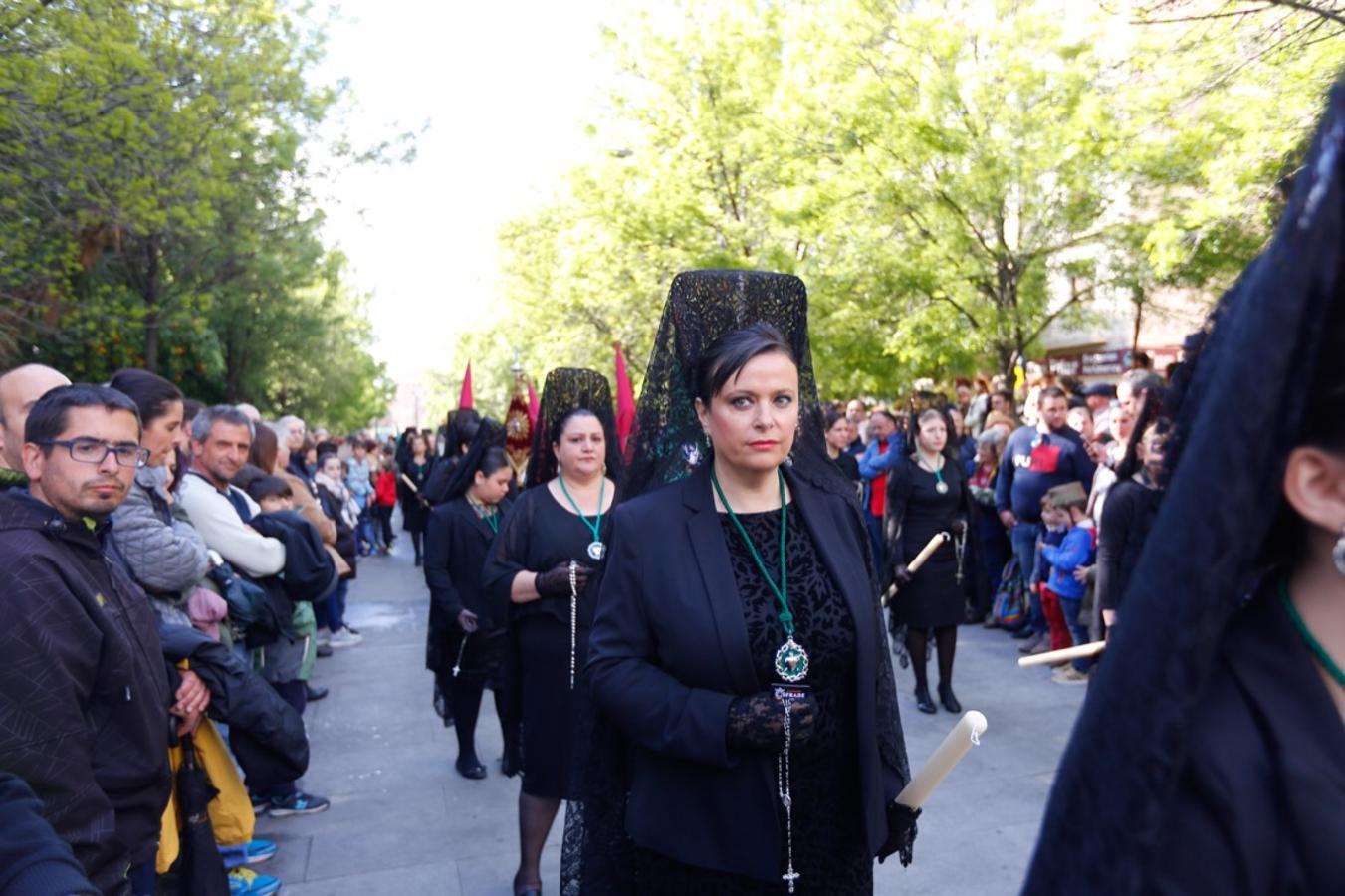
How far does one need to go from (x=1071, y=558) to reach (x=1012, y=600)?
6.42 feet

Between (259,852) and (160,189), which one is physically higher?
(160,189)

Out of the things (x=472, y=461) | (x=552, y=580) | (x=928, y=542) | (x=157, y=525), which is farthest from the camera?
(x=928, y=542)

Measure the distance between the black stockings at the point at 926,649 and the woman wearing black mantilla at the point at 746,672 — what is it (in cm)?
447

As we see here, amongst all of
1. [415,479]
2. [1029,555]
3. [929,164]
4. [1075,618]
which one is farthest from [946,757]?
[415,479]

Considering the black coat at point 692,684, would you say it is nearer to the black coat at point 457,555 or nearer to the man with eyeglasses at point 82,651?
the man with eyeglasses at point 82,651

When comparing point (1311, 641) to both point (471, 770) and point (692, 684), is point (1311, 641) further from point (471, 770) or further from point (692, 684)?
point (471, 770)

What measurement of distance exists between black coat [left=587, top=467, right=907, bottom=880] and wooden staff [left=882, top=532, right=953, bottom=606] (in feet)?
12.4

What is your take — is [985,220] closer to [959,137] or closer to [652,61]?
[959,137]

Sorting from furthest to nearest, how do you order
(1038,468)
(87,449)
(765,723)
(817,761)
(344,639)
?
(344,639)
(1038,468)
(87,449)
(817,761)
(765,723)

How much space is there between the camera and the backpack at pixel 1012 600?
31.2 feet

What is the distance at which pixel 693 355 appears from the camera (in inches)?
121

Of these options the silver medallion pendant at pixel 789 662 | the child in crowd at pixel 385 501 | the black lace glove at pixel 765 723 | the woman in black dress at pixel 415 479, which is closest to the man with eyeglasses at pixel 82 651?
the black lace glove at pixel 765 723

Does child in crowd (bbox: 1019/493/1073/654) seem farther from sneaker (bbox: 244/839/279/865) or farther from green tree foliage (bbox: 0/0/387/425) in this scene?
green tree foliage (bbox: 0/0/387/425)

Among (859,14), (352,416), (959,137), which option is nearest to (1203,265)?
(959,137)
